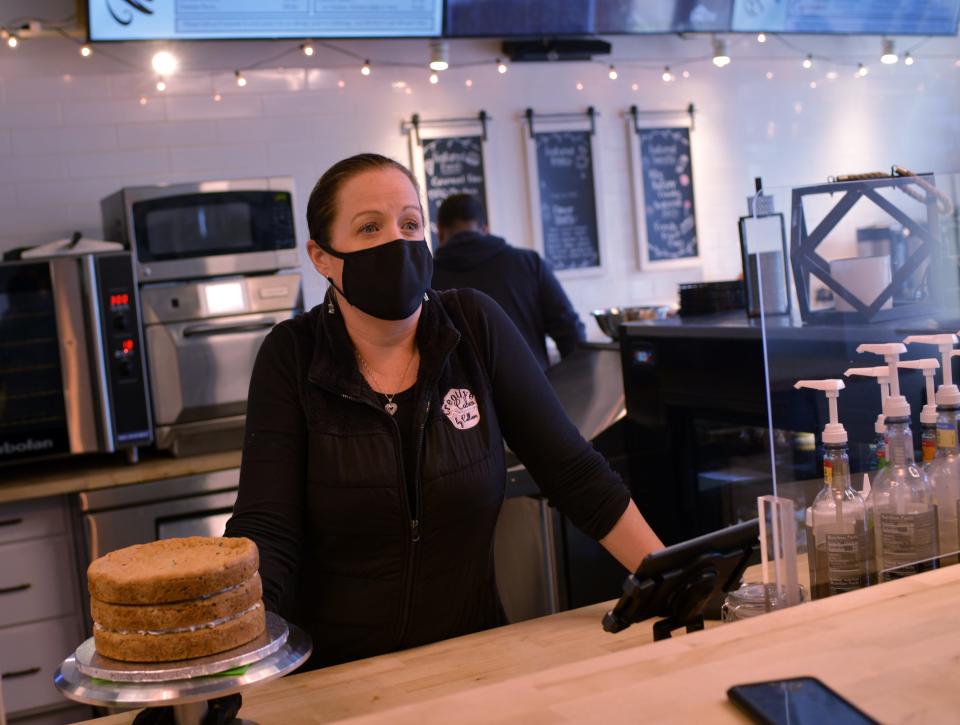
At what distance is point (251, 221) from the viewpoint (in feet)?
13.5

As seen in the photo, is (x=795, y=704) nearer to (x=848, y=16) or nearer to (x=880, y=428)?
(x=880, y=428)

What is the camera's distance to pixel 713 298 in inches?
146

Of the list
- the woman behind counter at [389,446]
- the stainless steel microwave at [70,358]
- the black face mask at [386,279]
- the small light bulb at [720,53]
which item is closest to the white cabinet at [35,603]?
the stainless steel microwave at [70,358]

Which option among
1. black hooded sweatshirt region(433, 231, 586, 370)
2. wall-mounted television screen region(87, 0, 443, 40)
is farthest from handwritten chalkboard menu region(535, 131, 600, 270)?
black hooded sweatshirt region(433, 231, 586, 370)

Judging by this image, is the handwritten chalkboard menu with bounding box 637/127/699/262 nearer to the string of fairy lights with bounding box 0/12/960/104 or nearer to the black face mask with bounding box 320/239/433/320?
the string of fairy lights with bounding box 0/12/960/104

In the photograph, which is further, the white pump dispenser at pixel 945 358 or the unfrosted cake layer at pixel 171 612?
the white pump dispenser at pixel 945 358

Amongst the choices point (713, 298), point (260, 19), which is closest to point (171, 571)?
point (713, 298)

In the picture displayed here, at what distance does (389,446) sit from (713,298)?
6.70 feet

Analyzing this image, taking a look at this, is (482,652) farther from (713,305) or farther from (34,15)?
(34,15)

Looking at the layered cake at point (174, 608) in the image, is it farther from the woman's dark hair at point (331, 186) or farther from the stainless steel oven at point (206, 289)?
the stainless steel oven at point (206, 289)

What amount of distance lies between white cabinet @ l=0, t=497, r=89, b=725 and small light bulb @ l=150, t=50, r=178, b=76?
6.52 ft

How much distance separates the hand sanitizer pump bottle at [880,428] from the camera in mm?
1681

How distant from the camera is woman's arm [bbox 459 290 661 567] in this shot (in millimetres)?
1996

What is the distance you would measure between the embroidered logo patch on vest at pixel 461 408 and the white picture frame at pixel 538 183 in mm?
3614
